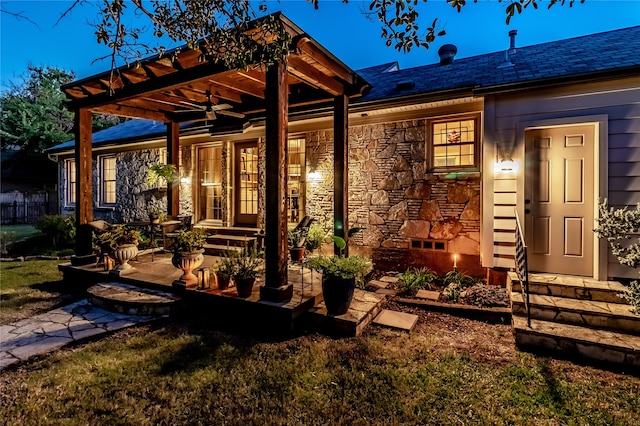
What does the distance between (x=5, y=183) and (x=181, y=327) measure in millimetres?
20791

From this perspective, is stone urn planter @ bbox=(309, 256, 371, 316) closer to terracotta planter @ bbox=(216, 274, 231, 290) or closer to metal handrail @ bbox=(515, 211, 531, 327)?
terracotta planter @ bbox=(216, 274, 231, 290)

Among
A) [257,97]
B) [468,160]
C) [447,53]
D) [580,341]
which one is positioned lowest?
[580,341]

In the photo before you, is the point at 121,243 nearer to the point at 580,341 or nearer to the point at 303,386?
the point at 303,386

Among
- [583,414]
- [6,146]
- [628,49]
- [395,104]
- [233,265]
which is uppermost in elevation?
[6,146]

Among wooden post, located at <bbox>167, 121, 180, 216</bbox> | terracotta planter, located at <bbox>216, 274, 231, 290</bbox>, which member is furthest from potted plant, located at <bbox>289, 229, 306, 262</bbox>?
wooden post, located at <bbox>167, 121, 180, 216</bbox>

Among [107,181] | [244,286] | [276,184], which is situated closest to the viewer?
[276,184]

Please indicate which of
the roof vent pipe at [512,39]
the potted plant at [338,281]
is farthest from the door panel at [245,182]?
the roof vent pipe at [512,39]

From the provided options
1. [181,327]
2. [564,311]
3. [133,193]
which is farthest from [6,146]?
[564,311]

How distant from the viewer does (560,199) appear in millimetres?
4590

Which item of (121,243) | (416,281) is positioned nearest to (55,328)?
(121,243)

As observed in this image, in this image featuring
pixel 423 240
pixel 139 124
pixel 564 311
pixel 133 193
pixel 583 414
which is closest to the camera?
pixel 583 414

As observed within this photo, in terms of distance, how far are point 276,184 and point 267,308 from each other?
1421 millimetres

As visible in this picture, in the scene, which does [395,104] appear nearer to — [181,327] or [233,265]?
[233,265]

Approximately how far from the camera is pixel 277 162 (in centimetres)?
381
